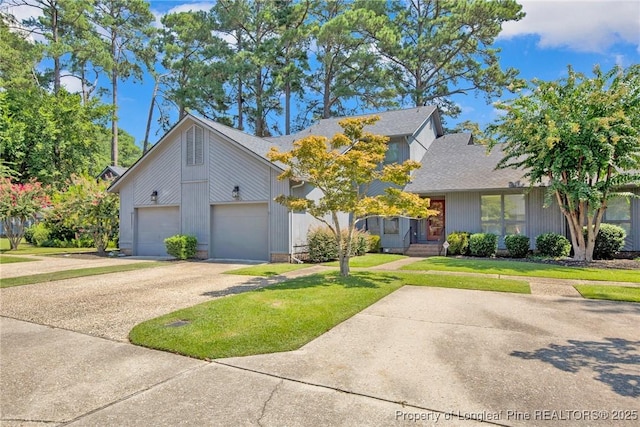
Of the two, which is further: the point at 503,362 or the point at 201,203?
the point at 201,203

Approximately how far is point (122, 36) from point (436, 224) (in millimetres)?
32331

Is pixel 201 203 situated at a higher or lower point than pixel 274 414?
higher

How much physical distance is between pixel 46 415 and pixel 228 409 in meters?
1.51

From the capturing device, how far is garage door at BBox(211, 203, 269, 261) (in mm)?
13883

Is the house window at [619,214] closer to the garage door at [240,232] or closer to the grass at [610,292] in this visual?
the grass at [610,292]

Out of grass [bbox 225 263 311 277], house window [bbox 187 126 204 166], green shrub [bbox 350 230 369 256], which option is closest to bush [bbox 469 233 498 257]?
green shrub [bbox 350 230 369 256]

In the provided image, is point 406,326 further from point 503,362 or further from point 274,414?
point 274,414

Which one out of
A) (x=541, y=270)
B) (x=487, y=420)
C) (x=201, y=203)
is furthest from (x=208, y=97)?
(x=487, y=420)

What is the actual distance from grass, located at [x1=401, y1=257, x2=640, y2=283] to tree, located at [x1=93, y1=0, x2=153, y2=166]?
2961 cm

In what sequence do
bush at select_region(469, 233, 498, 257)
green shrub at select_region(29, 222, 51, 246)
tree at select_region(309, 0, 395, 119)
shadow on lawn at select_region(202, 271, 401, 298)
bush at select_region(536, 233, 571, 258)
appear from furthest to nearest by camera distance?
tree at select_region(309, 0, 395, 119)
green shrub at select_region(29, 222, 51, 246)
bush at select_region(469, 233, 498, 257)
bush at select_region(536, 233, 571, 258)
shadow on lawn at select_region(202, 271, 401, 298)

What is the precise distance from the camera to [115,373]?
3.91 m

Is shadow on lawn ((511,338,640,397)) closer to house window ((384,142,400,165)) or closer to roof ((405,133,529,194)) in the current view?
roof ((405,133,529,194))

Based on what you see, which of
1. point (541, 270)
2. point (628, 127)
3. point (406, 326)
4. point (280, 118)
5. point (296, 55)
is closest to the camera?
point (406, 326)

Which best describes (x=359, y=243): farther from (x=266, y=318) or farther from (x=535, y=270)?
(x=266, y=318)
